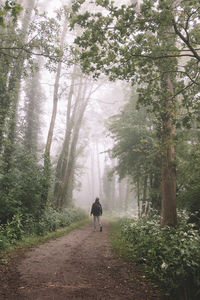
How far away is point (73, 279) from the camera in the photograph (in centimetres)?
376

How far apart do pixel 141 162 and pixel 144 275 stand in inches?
284

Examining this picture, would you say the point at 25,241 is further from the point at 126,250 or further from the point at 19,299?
the point at 19,299

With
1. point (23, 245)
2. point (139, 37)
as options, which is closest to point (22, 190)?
point (23, 245)

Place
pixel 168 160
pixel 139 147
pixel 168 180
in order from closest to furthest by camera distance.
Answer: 1. pixel 168 180
2. pixel 168 160
3. pixel 139 147

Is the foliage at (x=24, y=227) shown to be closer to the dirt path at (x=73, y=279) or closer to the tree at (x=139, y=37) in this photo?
the dirt path at (x=73, y=279)

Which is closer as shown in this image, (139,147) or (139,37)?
(139,37)

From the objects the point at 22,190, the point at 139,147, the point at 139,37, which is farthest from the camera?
the point at 139,147

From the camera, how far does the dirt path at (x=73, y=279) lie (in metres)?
3.15

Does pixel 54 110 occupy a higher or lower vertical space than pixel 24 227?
higher

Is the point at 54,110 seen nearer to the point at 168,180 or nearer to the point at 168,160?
the point at 168,160

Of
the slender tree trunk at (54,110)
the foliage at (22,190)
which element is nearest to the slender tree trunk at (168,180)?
the foliage at (22,190)

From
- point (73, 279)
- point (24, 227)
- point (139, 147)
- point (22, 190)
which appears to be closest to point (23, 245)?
point (24, 227)

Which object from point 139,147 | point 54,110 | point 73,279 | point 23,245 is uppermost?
point 54,110

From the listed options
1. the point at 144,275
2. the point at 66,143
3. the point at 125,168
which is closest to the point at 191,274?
the point at 144,275
